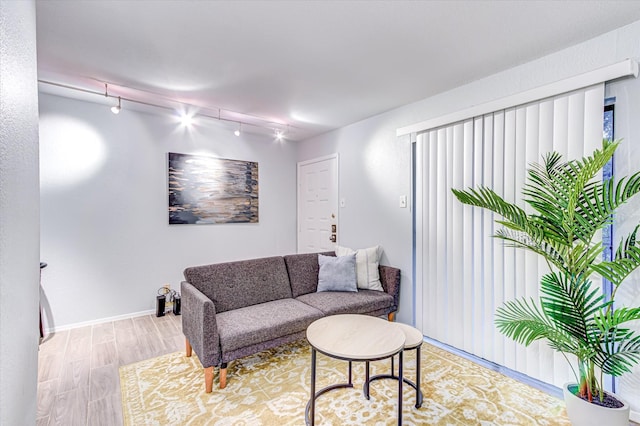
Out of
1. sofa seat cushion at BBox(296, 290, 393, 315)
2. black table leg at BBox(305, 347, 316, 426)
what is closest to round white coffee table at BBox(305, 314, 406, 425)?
black table leg at BBox(305, 347, 316, 426)

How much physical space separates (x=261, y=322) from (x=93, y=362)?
4.98 feet

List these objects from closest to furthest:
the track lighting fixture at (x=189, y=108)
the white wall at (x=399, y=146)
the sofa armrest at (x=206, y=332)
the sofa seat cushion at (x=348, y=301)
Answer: the white wall at (x=399, y=146) < the sofa armrest at (x=206, y=332) < the sofa seat cushion at (x=348, y=301) < the track lighting fixture at (x=189, y=108)

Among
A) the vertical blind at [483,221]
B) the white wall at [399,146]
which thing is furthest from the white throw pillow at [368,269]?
the vertical blind at [483,221]

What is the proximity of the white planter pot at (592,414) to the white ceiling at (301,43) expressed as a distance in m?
2.26

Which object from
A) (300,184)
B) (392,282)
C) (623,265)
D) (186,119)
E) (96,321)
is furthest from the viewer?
(300,184)

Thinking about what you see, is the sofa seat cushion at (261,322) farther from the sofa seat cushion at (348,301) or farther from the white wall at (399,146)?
the white wall at (399,146)

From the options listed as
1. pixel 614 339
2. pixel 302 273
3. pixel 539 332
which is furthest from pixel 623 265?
pixel 302 273

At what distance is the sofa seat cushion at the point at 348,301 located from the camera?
2.74 meters

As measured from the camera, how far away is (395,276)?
318cm

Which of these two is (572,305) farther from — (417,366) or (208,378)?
(208,378)

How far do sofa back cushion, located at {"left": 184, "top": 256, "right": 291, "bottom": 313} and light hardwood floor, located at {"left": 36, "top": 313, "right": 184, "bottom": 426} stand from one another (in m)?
0.69

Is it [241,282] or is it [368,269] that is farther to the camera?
[368,269]

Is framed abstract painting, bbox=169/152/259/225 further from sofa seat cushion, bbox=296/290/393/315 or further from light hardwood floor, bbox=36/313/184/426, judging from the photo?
sofa seat cushion, bbox=296/290/393/315

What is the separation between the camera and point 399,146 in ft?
10.7
